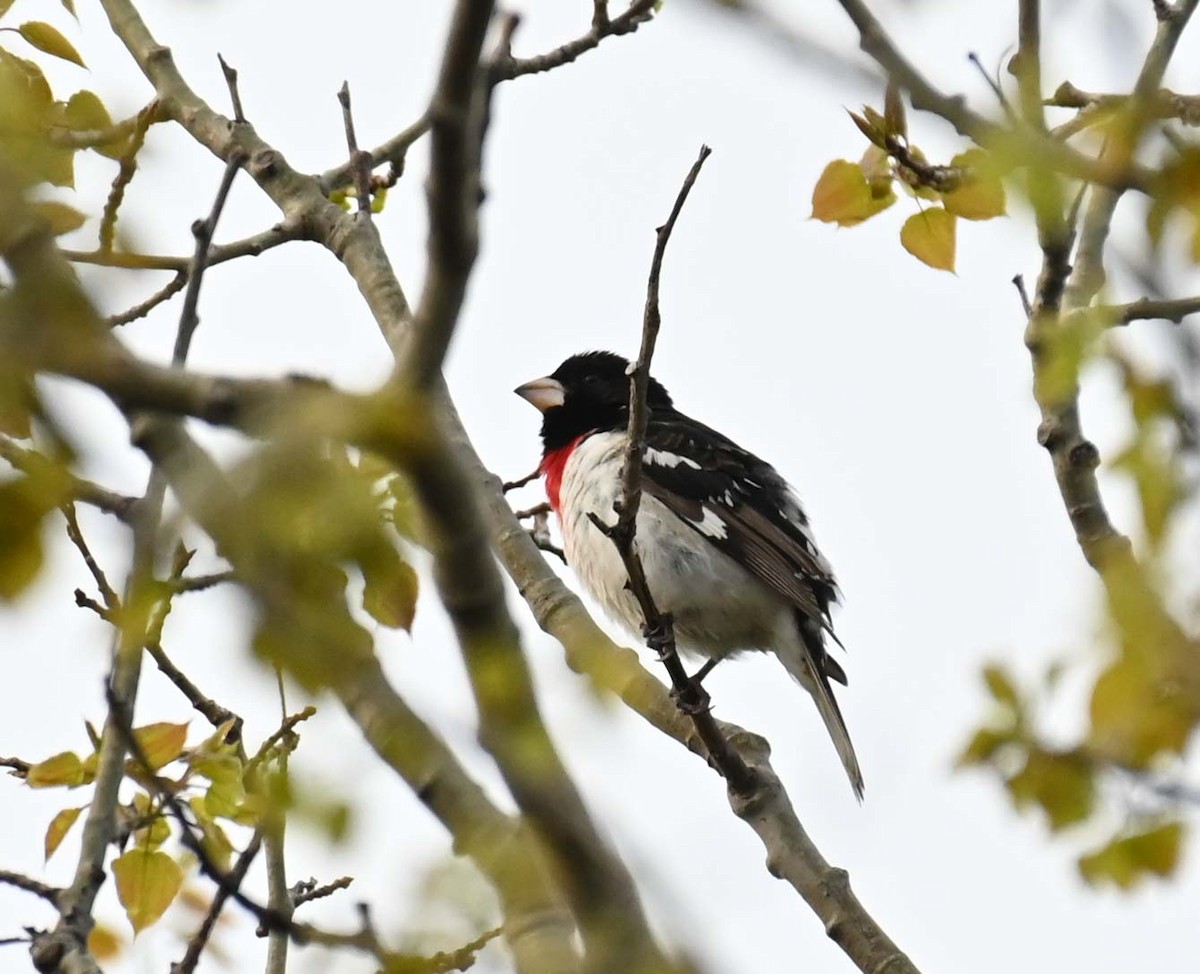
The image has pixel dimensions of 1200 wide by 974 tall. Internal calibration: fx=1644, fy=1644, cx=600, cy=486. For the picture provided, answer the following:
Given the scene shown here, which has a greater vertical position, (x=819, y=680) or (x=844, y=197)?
(x=819, y=680)

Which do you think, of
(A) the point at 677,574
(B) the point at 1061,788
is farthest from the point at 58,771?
(A) the point at 677,574

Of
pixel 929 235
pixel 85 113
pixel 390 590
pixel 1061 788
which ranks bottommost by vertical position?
pixel 1061 788

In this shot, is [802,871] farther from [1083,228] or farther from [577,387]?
[577,387]

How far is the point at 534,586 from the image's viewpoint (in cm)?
500

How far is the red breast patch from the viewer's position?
7.26m

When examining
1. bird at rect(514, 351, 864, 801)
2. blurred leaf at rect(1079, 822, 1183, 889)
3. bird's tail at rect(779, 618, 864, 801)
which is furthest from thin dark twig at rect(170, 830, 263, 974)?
bird's tail at rect(779, 618, 864, 801)

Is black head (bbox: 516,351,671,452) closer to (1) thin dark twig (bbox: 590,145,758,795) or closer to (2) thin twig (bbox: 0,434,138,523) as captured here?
(1) thin dark twig (bbox: 590,145,758,795)

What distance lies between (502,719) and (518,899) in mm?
227

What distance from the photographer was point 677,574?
6.78m

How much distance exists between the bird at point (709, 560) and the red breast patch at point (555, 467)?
0.02 m

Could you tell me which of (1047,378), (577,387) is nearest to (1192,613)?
(1047,378)

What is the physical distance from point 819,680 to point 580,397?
1923mm

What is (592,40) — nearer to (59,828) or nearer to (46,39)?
(46,39)

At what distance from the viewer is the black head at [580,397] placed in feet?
25.4
